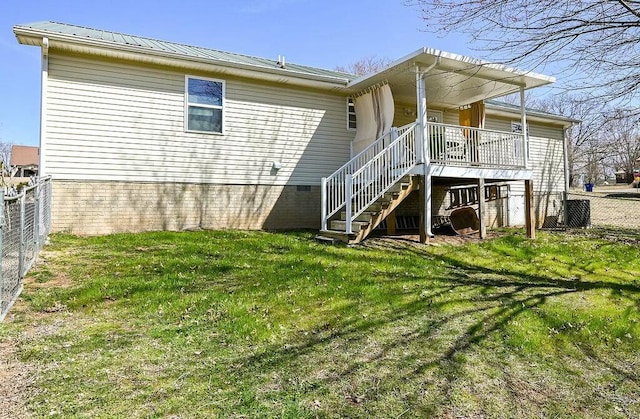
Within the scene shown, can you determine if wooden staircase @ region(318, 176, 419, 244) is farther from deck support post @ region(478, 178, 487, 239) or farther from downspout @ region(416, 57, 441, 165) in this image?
deck support post @ region(478, 178, 487, 239)

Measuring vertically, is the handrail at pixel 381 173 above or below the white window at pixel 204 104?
Answer: below

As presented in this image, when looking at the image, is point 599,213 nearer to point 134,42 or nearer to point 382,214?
point 382,214

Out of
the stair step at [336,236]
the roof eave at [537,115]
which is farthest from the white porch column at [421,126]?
the roof eave at [537,115]

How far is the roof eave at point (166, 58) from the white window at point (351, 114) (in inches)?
27.8

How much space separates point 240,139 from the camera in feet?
33.7

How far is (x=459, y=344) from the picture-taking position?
3.86 metres

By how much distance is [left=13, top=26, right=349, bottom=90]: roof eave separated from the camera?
7.87 m

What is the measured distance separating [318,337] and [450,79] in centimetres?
840

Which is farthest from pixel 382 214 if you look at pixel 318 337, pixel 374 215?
pixel 318 337

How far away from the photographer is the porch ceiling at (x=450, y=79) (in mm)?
8820

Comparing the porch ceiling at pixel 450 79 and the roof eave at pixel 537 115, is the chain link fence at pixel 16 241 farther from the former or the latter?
the roof eave at pixel 537 115

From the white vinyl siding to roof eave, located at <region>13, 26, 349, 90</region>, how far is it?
32 cm

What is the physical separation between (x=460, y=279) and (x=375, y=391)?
11.6 feet

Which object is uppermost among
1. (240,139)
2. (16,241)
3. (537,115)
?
(537,115)
